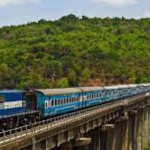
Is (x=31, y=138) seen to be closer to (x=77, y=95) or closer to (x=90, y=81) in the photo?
(x=77, y=95)

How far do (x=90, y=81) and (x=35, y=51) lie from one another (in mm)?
33674

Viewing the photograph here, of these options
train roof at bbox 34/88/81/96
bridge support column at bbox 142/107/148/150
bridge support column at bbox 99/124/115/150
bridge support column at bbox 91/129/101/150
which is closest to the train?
train roof at bbox 34/88/81/96

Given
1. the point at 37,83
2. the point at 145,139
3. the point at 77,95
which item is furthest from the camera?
the point at 37,83

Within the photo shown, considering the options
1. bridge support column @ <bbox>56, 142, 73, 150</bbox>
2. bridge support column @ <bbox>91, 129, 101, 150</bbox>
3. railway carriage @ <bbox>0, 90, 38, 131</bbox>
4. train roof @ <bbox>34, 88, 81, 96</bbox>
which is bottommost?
bridge support column @ <bbox>91, 129, 101, 150</bbox>

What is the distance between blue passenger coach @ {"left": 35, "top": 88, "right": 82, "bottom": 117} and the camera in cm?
3778

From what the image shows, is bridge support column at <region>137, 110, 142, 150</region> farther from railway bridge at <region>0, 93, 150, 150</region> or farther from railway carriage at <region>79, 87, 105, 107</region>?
railway carriage at <region>79, 87, 105, 107</region>

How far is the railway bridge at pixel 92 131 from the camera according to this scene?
26.7 m

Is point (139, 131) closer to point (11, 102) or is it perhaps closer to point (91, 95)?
point (91, 95)

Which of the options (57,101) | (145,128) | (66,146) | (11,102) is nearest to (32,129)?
(11,102)

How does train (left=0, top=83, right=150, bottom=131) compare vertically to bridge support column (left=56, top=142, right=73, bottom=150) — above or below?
above

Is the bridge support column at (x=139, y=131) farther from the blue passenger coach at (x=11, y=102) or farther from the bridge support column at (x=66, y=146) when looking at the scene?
the blue passenger coach at (x=11, y=102)

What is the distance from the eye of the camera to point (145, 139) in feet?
272

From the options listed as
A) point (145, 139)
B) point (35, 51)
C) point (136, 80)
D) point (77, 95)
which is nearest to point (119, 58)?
Result: point (136, 80)

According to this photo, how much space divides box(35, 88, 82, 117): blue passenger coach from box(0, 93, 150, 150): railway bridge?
1448mm
